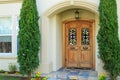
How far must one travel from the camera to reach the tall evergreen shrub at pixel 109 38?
8000 mm

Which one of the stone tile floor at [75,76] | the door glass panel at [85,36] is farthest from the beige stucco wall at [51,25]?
the door glass panel at [85,36]

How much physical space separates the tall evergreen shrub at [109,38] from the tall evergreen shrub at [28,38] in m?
2.97

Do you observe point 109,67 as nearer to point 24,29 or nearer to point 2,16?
point 24,29

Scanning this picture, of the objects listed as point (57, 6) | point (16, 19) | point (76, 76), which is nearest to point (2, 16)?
point (16, 19)

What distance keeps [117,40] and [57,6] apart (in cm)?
319

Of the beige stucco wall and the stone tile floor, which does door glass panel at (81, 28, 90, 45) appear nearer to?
the beige stucco wall

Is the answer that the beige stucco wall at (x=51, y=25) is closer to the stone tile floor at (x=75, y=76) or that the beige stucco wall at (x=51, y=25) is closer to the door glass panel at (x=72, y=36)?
the stone tile floor at (x=75, y=76)

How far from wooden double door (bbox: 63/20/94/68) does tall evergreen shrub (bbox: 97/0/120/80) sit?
254cm

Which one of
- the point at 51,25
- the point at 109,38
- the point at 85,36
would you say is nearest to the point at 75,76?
the point at 109,38

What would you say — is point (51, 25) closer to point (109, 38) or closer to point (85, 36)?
point (85, 36)

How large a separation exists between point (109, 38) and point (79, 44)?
10.1 ft

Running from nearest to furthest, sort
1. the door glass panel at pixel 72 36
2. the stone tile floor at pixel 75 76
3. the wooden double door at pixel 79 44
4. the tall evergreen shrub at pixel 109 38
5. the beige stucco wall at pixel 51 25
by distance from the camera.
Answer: the tall evergreen shrub at pixel 109 38 < the stone tile floor at pixel 75 76 < the beige stucco wall at pixel 51 25 < the wooden double door at pixel 79 44 < the door glass panel at pixel 72 36

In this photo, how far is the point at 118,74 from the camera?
8.12 m

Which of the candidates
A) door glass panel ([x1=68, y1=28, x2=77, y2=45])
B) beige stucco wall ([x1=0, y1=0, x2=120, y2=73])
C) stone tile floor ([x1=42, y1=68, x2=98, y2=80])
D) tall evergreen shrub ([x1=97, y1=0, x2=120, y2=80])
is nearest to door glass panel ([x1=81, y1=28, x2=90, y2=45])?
door glass panel ([x1=68, y1=28, x2=77, y2=45])
